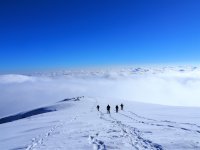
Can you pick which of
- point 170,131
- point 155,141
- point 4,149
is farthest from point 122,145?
point 4,149

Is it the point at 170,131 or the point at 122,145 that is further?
the point at 170,131

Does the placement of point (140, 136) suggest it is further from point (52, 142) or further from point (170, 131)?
point (52, 142)

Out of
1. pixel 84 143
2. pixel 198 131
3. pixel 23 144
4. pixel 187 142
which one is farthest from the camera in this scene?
pixel 198 131

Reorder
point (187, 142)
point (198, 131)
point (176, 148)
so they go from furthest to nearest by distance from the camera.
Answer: point (198, 131), point (187, 142), point (176, 148)

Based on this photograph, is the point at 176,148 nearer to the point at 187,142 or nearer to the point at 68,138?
the point at 187,142

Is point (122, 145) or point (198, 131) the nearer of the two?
point (122, 145)

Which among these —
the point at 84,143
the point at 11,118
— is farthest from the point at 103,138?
the point at 11,118

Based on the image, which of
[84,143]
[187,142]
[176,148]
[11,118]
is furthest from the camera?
[11,118]

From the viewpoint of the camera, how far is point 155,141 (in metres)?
16.2

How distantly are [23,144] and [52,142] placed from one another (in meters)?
1.97

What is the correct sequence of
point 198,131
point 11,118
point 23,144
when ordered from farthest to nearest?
point 11,118 < point 198,131 < point 23,144

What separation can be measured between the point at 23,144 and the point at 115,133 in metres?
6.54

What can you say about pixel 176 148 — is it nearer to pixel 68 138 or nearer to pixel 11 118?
pixel 68 138

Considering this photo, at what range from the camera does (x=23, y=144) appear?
705 inches
